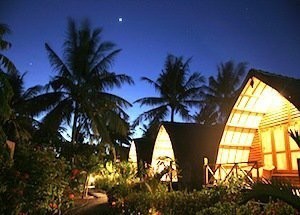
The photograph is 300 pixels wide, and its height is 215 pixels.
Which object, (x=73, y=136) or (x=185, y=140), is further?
(x=73, y=136)

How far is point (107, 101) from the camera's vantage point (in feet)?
60.2

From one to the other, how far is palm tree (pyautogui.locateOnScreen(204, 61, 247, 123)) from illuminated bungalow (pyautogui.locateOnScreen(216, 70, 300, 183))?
48.6 ft

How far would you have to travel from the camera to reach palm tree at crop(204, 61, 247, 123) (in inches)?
1105

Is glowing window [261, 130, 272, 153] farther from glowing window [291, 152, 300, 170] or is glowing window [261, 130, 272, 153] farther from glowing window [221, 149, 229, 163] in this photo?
glowing window [221, 149, 229, 163]

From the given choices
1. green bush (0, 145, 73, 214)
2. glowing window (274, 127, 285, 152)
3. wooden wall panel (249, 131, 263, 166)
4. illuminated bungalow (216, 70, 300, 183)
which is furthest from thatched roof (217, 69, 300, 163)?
green bush (0, 145, 73, 214)

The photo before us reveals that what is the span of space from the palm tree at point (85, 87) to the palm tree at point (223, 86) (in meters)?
11.5

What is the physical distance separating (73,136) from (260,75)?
12.3 m

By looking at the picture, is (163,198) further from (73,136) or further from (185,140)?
(73,136)

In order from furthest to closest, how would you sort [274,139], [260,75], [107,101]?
[107,101], [274,139], [260,75]

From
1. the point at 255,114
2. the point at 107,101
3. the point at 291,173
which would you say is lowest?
the point at 291,173

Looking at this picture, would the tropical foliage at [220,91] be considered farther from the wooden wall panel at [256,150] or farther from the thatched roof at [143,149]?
the wooden wall panel at [256,150]

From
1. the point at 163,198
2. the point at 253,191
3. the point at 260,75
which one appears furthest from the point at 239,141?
the point at 253,191

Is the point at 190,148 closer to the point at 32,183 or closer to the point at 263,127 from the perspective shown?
the point at 263,127

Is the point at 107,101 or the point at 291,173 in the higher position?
the point at 107,101
